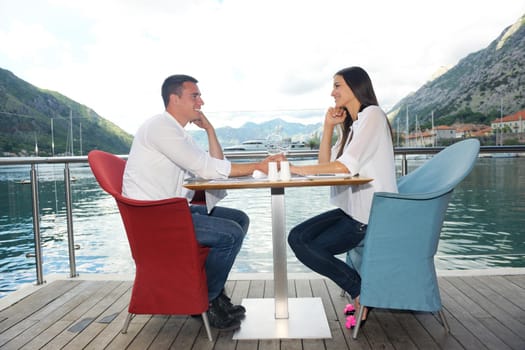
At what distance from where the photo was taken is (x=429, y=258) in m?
1.77

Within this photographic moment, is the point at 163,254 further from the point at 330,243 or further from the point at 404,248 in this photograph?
the point at 404,248

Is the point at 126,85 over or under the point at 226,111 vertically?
over

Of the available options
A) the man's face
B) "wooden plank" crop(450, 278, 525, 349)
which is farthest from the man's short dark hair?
"wooden plank" crop(450, 278, 525, 349)

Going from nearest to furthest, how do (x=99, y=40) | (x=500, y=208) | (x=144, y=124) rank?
(x=144, y=124), (x=500, y=208), (x=99, y=40)

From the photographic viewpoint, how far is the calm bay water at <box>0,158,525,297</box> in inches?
128

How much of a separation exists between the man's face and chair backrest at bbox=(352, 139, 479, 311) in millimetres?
1094

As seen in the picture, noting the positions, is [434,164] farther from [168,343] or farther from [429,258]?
[168,343]

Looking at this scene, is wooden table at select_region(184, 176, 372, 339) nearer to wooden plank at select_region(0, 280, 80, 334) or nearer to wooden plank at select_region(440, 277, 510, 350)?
wooden plank at select_region(440, 277, 510, 350)

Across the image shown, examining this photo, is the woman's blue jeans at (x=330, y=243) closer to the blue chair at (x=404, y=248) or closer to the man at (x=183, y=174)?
the blue chair at (x=404, y=248)

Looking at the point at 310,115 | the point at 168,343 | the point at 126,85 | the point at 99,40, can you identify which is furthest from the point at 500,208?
the point at 99,40

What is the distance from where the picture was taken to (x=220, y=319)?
2.02 meters

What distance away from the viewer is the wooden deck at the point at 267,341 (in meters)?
1.83

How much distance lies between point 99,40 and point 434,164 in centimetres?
5676

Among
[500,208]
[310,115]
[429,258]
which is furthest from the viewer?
[500,208]
